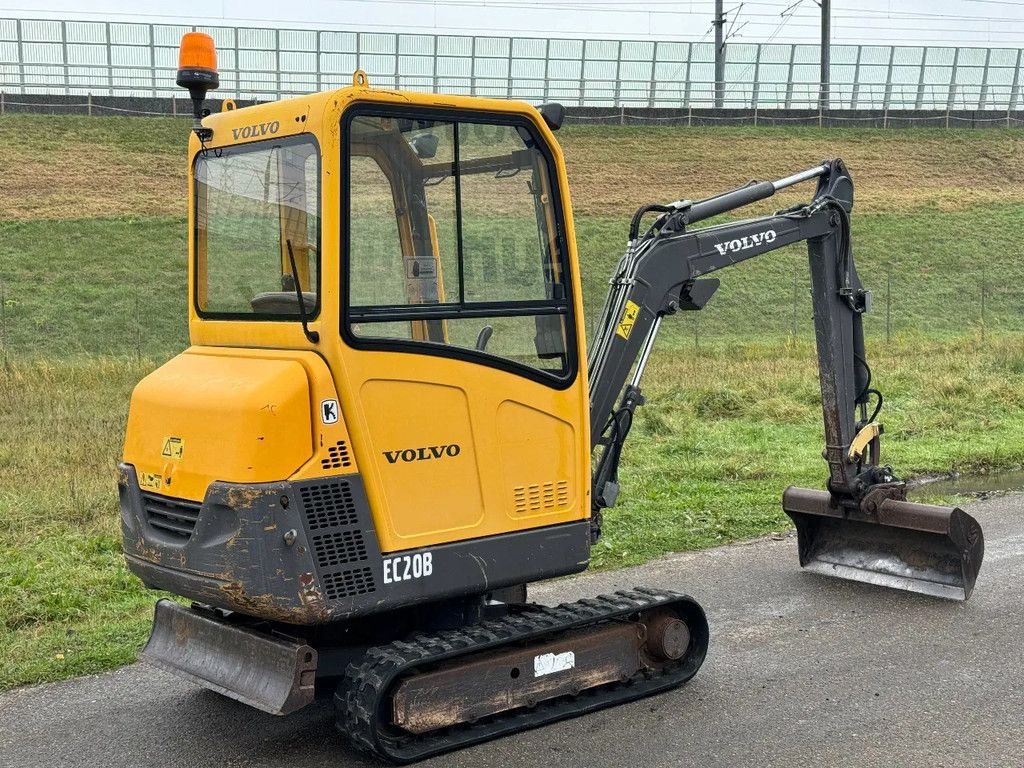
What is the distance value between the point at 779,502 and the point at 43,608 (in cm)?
585

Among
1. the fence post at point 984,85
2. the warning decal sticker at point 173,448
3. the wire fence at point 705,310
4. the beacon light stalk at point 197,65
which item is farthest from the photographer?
the fence post at point 984,85

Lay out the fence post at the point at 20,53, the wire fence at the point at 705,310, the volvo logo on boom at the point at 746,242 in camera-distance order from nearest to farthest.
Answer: the volvo logo on boom at the point at 746,242 → the wire fence at the point at 705,310 → the fence post at the point at 20,53

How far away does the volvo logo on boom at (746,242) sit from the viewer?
718cm

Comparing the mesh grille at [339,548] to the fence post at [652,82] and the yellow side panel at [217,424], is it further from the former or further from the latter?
the fence post at [652,82]

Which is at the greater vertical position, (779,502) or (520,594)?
(520,594)

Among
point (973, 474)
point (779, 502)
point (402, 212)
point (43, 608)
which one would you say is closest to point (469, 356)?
point (402, 212)

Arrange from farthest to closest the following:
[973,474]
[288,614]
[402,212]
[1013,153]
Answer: [1013,153] < [973,474] < [402,212] < [288,614]

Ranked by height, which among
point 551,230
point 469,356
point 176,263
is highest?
point 551,230

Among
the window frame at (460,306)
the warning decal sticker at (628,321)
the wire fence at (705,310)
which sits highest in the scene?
the window frame at (460,306)

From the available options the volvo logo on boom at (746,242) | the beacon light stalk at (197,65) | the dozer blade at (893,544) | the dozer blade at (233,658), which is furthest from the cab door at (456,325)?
the dozer blade at (893,544)

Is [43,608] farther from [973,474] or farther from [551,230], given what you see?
[973,474]

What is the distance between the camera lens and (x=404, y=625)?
5.98 metres

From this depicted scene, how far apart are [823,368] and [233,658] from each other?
166 inches

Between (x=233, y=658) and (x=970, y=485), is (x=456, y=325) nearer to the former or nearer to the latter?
(x=233, y=658)
